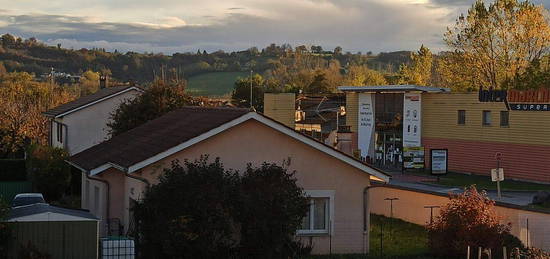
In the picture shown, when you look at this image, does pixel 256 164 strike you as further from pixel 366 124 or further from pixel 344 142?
pixel 366 124

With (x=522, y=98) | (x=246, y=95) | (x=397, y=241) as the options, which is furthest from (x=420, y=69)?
(x=397, y=241)

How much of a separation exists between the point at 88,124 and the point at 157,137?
24618 mm

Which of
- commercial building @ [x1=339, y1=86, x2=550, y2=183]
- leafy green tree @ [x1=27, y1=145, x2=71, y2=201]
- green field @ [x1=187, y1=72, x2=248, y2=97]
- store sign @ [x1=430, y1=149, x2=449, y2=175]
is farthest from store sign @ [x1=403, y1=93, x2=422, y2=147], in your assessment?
green field @ [x1=187, y1=72, x2=248, y2=97]

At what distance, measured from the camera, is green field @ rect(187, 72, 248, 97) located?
111m

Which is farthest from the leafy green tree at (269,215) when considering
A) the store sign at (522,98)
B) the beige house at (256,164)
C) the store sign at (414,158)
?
the store sign at (522,98)

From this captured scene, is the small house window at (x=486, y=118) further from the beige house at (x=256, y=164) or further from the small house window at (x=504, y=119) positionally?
the beige house at (x=256, y=164)

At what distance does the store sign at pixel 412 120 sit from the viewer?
55969 mm

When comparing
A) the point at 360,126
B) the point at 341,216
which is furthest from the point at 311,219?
the point at 360,126

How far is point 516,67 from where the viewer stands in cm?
6325

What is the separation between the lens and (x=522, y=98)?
154 ft

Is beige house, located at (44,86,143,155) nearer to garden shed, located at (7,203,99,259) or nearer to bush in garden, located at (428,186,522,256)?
bush in garden, located at (428,186,522,256)

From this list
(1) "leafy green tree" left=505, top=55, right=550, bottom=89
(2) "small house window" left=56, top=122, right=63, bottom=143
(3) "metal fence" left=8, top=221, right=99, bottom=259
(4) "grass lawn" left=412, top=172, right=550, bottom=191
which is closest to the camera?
(3) "metal fence" left=8, top=221, right=99, bottom=259

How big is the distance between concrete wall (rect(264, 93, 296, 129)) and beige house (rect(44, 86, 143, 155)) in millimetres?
22446

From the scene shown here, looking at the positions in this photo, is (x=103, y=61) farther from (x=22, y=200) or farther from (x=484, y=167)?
(x=22, y=200)
